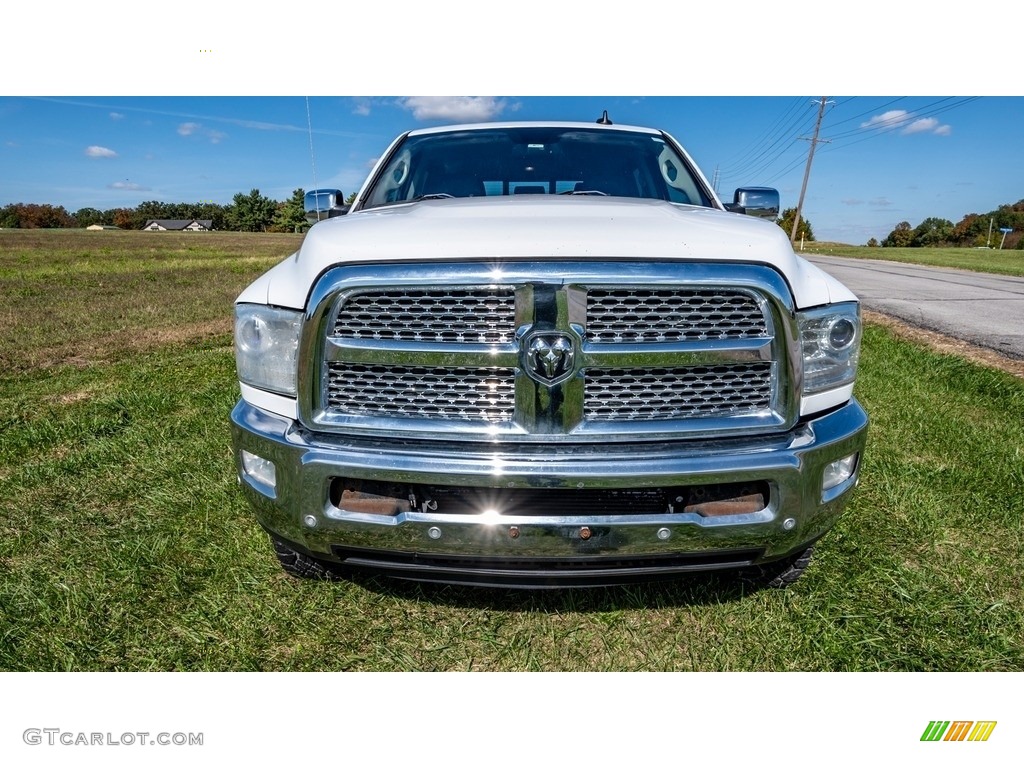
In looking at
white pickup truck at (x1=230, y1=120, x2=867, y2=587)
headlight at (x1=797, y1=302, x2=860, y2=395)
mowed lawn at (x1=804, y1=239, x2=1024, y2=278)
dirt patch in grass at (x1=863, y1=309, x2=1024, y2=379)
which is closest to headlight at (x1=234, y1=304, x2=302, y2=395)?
white pickup truck at (x1=230, y1=120, x2=867, y2=587)

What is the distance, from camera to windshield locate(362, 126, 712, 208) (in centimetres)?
320

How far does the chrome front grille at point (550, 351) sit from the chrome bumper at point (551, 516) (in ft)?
0.22

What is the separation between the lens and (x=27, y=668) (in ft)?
6.94

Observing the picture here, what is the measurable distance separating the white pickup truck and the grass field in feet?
1.24

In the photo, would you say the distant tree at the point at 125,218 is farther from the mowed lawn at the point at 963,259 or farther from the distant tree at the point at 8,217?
the mowed lawn at the point at 963,259

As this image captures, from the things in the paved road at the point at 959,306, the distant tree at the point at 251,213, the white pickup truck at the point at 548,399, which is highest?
the distant tree at the point at 251,213

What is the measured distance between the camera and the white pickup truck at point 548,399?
186 cm

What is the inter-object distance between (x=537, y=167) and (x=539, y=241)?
5.22ft

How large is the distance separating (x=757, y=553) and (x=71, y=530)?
9.51 feet

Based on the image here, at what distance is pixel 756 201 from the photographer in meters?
3.29

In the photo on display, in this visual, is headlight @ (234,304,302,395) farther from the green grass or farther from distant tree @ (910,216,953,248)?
distant tree @ (910,216,953,248)
